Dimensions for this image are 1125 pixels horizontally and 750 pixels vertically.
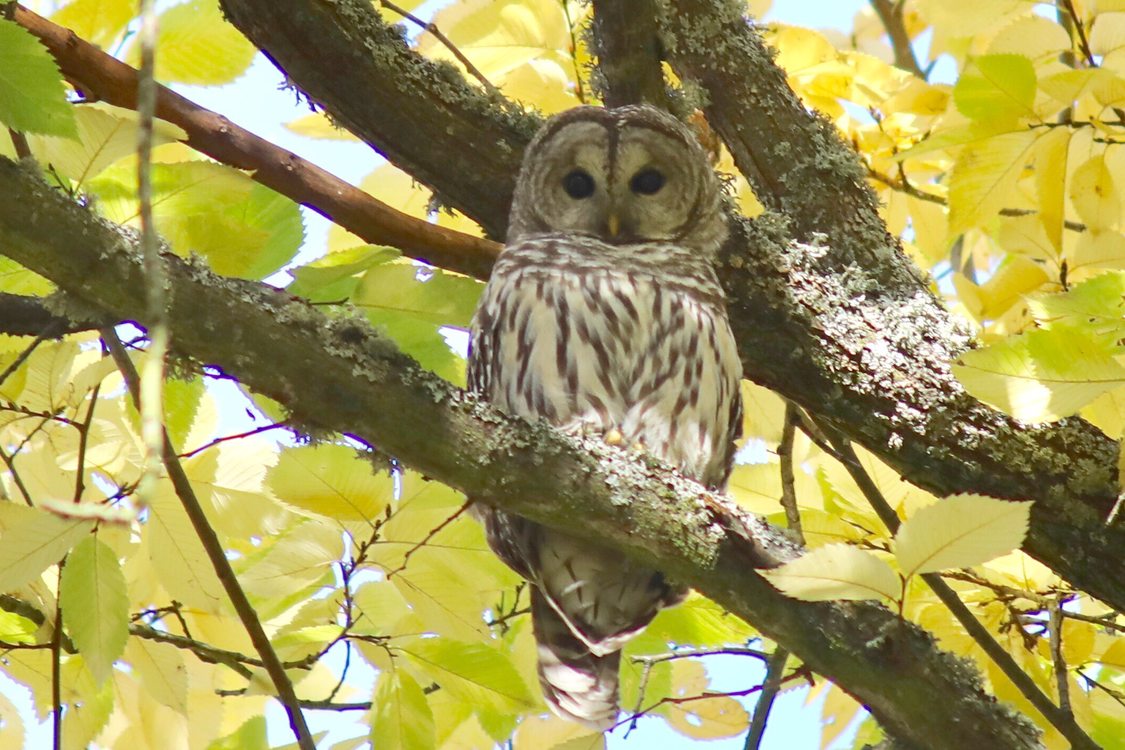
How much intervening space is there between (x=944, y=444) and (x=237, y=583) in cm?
147

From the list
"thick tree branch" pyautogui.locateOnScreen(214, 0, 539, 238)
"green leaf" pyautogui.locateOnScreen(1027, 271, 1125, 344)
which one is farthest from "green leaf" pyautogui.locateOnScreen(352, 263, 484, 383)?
"green leaf" pyautogui.locateOnScreen(1027, 271, 1125, 344)

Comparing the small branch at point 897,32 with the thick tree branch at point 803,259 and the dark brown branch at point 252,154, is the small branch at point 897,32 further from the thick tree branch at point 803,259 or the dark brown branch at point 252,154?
the dark brown branch at point 252,154

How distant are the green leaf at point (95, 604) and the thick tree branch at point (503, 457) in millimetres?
526

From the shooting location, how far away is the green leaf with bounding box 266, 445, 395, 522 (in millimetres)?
2572

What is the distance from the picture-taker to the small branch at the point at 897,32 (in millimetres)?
5172

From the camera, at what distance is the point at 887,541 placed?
293cm

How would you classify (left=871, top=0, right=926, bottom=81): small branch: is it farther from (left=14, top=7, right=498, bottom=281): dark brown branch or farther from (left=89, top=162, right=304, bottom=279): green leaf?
(left=89, top=162, right=304, bottom=279): green leaf

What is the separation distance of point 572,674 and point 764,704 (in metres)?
0.48

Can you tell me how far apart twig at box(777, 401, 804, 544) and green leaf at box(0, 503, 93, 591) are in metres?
1.50

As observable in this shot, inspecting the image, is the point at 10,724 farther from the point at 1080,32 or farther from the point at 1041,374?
the point at 1080,32

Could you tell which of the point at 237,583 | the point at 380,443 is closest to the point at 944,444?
the point at 380,443

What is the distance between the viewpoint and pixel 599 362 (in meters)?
3.26

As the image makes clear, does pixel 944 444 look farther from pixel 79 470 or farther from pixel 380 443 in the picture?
pixel 79 470

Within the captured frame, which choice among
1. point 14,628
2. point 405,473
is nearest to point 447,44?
point 405,473
